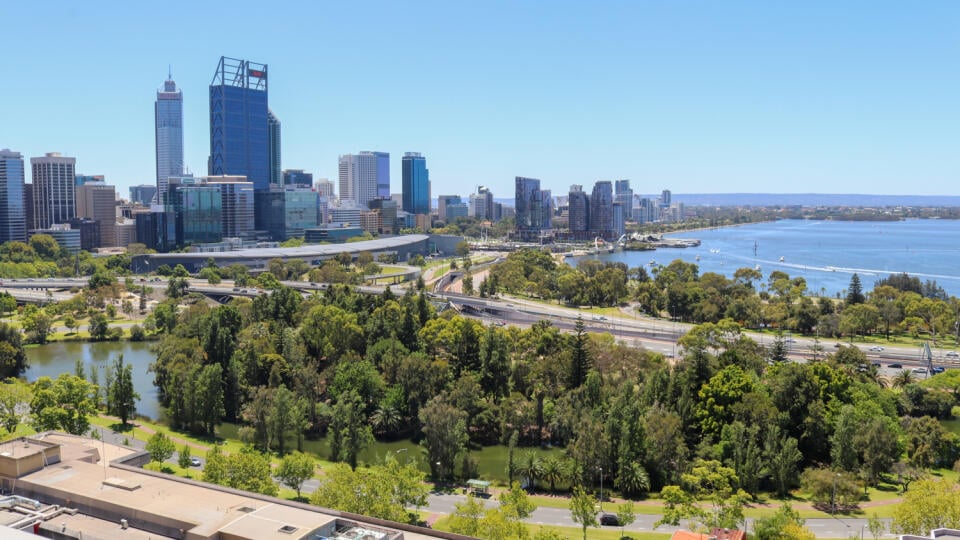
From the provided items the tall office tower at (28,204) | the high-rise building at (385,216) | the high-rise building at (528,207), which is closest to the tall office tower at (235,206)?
the tall office tower at (28,204)

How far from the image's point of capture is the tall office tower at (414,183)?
12706 centimetres

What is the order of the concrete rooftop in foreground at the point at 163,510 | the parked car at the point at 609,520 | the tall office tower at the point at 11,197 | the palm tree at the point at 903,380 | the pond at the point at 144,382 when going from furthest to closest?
1. the tall office tower at the point at 11,197
2. the palm tree at the point at 903,380
3. the pond at the point at 144,382
4. the parked car at the point at 609,520
5. the concrete rooftop in foreground at the point at 163,510

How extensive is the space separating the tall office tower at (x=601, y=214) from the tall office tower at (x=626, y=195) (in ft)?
137

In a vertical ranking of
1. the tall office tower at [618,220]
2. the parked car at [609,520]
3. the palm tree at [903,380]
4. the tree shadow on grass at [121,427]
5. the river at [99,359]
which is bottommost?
the parked car at [609,520]

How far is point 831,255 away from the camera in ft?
285

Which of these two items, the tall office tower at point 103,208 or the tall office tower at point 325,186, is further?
the tall office tower at point 325,186

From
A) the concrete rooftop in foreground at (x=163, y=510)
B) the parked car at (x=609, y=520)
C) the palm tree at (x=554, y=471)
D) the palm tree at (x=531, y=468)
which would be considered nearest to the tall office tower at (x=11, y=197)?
the concrete rooftop in foreground at (x=163, y=510)

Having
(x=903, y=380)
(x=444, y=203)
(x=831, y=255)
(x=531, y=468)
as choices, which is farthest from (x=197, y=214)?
(x=444, y=203)

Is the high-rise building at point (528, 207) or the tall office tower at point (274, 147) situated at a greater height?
the tall office tower at point (274, 147)

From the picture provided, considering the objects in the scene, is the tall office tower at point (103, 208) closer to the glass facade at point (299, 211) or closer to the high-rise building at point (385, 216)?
the glass facade at point (299, 211)

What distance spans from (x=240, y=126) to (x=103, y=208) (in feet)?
54.6

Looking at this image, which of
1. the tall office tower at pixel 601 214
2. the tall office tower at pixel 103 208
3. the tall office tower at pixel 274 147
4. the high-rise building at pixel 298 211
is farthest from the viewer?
the tall office tower at pixel 601 214

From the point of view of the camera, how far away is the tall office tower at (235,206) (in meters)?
74.1

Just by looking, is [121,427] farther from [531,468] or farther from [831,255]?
[831,255]
